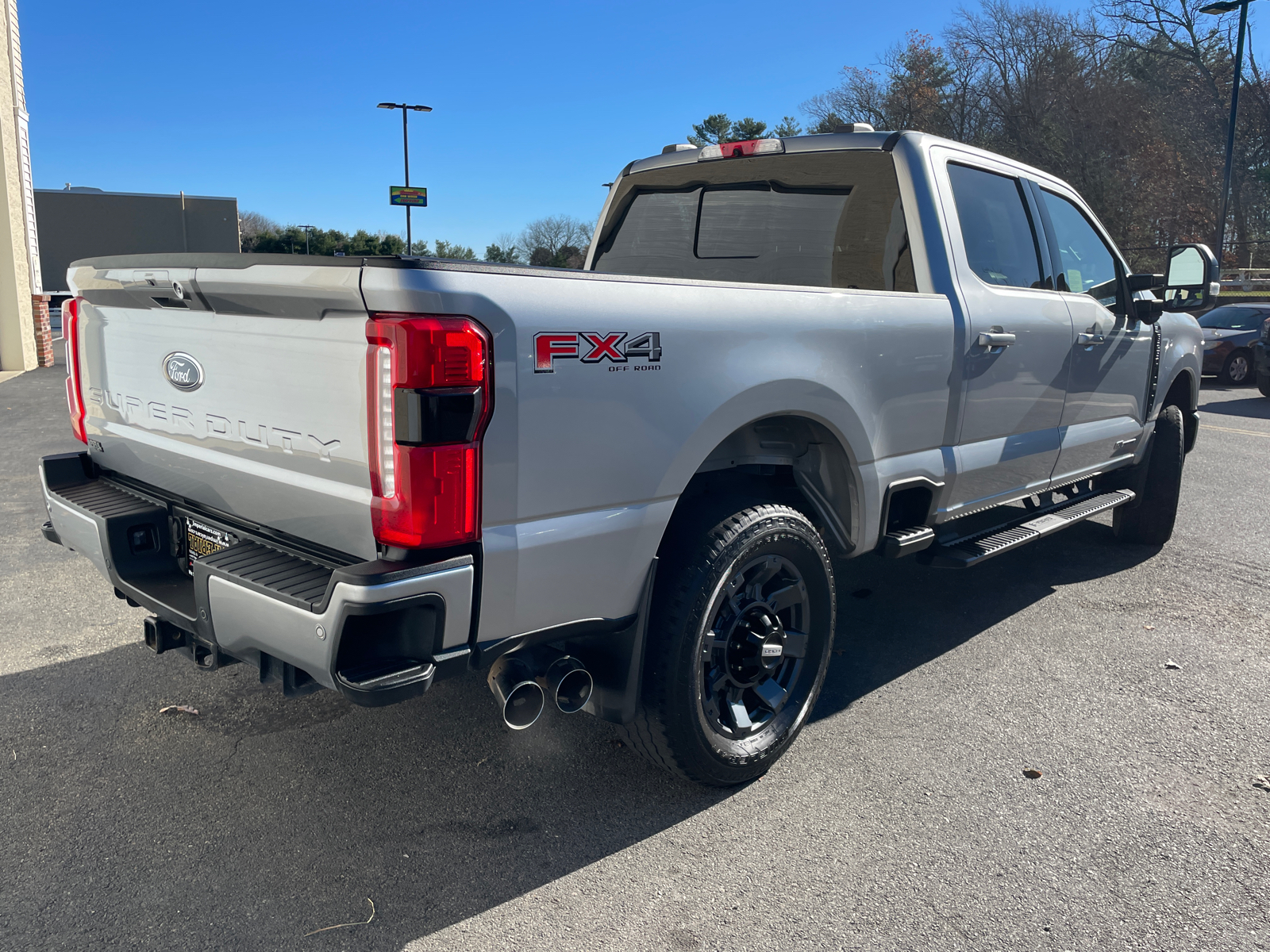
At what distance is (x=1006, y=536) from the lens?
4.14m

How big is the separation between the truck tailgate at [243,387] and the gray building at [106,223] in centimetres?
5989

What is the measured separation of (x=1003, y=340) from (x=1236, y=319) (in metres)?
17.0

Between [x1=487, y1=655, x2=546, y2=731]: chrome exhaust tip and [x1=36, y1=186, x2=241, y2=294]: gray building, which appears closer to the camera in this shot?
[x1=487, y1=655, x2=546, y2=731]: chrome exhaust tip

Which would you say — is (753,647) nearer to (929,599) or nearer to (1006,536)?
(1006,536)

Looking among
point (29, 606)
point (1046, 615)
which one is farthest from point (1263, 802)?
point (29, 606)

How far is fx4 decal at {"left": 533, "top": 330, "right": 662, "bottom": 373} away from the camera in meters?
2.22

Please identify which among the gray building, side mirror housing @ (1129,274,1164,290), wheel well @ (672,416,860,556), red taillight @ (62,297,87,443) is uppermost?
the gray building

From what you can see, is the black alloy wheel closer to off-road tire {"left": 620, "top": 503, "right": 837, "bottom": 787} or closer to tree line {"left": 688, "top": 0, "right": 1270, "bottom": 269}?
off-road tire {"left": 620, "top": 503, "right": 837, "bottom": 787}

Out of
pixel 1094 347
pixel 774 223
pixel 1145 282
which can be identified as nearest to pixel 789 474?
pixel 774 223

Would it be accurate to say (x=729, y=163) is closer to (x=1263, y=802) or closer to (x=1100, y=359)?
(x=1100, y=359)

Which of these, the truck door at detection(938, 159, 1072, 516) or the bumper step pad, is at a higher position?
the truck door at detection(938, 159, 1072, 516)

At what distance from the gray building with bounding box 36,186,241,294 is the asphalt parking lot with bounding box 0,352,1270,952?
2361 inches

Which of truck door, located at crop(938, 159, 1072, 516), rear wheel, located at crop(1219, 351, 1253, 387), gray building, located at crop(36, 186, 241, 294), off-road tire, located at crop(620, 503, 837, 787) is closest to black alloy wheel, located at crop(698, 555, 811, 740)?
off-road tire, located at crop(620, 503, 837, 787)

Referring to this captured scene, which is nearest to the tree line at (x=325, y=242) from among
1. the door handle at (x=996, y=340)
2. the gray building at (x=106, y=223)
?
the gray building at (x=106, y=223)
